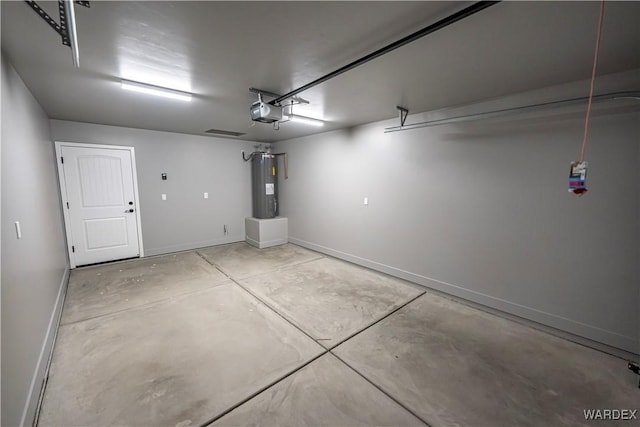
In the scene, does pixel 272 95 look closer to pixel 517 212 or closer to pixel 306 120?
pixel 306 120

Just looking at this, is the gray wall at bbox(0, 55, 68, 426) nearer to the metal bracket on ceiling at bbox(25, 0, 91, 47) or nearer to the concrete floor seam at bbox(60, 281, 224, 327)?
→ the concrete floor seam at bbox(60, 281, 224, 327)

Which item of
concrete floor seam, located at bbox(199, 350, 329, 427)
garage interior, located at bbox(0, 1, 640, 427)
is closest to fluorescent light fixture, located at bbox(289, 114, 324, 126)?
garage interior, located at bbox(0, 1, 640, 427)

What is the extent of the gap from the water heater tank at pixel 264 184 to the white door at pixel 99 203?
92.5 inches

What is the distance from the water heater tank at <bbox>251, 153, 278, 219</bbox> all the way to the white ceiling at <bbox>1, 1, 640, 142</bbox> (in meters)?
2.88

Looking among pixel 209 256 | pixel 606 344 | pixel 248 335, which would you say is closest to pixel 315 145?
pixel 209 256

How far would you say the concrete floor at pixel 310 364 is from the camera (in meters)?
1.72

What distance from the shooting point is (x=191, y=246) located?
5.49m

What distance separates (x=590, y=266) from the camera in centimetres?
241

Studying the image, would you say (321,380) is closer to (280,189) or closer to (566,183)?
(566,183)

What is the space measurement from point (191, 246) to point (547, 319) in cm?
590

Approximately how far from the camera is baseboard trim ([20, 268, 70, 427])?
157cm

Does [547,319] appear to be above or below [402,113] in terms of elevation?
below

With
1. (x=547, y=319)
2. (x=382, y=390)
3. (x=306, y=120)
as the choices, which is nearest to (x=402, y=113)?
(x=306, y=120)

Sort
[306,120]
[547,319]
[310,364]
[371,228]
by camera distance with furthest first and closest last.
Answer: [371,228], [306,120], [547,319], [310,364]
